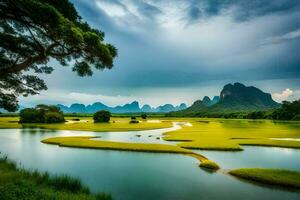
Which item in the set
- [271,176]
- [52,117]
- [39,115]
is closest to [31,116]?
[39,115]

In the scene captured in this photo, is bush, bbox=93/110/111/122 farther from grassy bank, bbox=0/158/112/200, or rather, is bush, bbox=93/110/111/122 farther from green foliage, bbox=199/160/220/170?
grassy bank, bbox=0/158/112/200

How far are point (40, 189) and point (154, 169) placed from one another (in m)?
13.4

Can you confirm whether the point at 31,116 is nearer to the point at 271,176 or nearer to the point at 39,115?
the point at 39,115

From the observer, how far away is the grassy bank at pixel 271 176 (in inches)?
879

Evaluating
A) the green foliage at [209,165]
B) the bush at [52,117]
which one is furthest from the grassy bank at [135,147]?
the bush at [52,117]

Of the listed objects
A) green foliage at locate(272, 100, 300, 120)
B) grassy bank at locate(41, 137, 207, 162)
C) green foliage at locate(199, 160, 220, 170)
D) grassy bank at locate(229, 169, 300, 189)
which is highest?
green foliage at locate(272, 100, 300, 120)

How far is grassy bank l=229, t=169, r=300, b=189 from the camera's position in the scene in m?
22.3

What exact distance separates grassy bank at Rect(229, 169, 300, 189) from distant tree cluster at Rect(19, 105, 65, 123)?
96451mm

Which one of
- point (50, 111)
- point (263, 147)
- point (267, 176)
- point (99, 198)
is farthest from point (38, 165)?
point (50, 111)

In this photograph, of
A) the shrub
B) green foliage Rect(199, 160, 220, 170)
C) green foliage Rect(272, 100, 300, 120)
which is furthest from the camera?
green foliage Rect(272, 100, 300, 120)

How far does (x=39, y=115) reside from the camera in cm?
10888

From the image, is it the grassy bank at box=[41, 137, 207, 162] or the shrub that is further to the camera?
the shrub

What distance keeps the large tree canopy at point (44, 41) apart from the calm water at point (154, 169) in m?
9.65

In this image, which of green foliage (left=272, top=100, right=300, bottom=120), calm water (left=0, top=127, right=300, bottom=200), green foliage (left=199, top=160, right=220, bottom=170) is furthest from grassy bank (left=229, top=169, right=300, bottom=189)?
green foliage (left=272, top=100, right=300, bottom=120)
